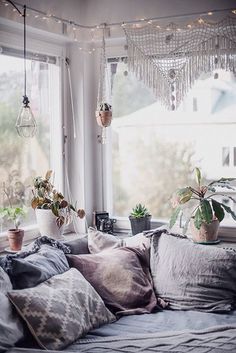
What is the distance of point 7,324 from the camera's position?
229 cm

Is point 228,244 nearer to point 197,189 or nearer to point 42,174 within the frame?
point 197,189

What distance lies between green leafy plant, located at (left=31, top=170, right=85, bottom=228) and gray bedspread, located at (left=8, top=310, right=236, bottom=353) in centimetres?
86

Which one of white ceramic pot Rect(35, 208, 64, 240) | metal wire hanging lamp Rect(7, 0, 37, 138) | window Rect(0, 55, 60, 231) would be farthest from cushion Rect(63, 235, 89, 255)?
metal wire hanging lamp Rect(7, 0, 37, 138)

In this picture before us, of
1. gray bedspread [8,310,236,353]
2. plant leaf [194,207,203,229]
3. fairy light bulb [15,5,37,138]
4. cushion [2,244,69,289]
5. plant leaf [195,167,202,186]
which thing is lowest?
gray bedspread [8,310,236,353]

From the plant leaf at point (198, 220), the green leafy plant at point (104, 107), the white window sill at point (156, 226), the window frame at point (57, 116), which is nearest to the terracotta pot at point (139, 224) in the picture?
the white window sill at point (156, 226)

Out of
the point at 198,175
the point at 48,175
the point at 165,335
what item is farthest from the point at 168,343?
the point at 48,175

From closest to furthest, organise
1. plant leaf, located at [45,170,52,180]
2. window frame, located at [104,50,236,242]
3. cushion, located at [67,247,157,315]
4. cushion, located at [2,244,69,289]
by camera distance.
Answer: cushion, located at [2,244,69,289] < cushion, located at [67,247,157,315] < plant leaf, located at [45,170,52,180] < window frame, located at [104,50,236,242]

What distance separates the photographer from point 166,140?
3.83 meters

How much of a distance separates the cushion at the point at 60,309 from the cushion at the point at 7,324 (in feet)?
0.10

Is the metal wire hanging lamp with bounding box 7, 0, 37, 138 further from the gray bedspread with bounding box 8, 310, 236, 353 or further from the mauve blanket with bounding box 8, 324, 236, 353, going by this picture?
the mauve blanket with bounding box 8, 324, 236, 353

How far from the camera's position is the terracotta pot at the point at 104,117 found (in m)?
3.63

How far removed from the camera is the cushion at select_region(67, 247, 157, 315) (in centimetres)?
290

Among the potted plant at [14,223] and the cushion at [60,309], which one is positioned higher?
the potted plant at [14,223]

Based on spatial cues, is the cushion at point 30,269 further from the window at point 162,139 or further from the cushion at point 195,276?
the window at point 162,139
